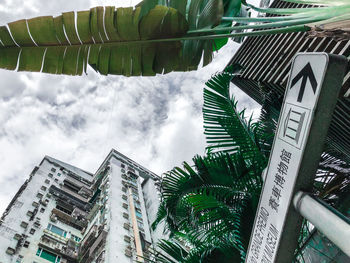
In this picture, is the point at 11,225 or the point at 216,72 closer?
the point at 216,72

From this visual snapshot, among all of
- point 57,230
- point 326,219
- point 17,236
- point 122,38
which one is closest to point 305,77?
point 326,219

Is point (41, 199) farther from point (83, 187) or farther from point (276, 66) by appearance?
point (276, 66)

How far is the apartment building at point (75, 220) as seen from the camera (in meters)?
23.0

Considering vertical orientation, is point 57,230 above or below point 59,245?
above

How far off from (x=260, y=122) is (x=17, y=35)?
10.7ft

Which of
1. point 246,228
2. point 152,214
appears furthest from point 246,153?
point 152,214

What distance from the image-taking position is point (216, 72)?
4.48 metres

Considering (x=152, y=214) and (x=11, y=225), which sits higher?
(x=152, y=214)

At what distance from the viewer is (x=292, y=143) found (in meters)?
1.47

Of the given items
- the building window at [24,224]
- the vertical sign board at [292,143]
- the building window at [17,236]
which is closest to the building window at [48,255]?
the building window at [17,236]

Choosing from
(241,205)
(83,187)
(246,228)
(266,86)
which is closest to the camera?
(246,228)

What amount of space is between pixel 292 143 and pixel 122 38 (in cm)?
195

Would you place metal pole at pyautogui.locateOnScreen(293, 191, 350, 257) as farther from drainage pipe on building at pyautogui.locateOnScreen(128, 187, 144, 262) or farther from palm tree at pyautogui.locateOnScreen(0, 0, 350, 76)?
drainage pipe on building at pyautogui.locateOnScreen(128, 187, 144, 262)

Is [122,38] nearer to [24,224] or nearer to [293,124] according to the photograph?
[293,124]
